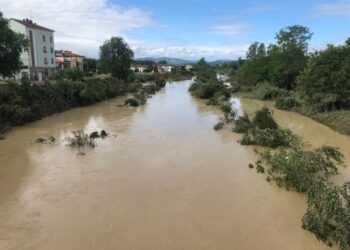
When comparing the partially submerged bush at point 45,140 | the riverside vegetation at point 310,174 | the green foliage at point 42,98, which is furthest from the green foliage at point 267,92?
the partially submerged bush at point 45,140

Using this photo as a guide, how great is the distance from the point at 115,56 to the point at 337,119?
3736cm

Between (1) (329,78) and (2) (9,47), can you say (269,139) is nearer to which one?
(1) (329,78)

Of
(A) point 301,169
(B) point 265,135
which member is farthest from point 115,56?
(A) point 301,169

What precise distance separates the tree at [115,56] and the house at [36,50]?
888 cm

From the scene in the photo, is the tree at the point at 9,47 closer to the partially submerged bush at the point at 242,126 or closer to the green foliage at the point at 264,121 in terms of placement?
the partially submerged bush at the point at 242,126

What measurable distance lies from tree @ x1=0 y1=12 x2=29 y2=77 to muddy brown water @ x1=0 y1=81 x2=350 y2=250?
28.3 ft

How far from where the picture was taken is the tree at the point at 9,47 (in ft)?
82.6

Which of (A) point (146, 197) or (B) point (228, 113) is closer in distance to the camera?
(A) point (146, 197)

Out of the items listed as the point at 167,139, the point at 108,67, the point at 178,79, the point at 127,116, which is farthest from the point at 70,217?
the point at 178,79

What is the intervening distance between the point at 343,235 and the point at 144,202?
19.3ft

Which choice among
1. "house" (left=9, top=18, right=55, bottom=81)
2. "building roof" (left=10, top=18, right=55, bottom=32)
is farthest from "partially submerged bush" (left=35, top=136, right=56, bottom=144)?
"building roof" (left=10, top=18, right=55, bottom=32)

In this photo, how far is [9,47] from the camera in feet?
84.7

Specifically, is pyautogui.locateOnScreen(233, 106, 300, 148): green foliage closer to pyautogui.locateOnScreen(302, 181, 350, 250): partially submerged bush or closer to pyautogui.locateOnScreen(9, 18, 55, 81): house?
pyautogui.locateOnScreen(302, 181, 350, 250): partially submerged bush

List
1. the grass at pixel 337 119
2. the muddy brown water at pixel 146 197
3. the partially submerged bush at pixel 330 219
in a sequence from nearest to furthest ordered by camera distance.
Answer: the partially submerged bush at pixel 330 219 < the muddy brown water at pixel 146 197 < the grass at pixel 337 119
